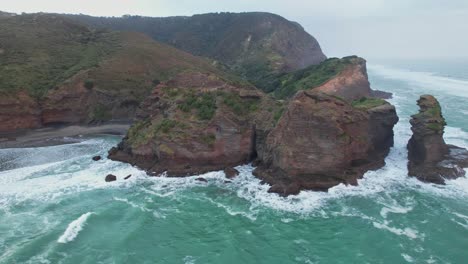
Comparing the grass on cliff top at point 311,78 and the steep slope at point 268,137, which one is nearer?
the steep slope at point 268,137

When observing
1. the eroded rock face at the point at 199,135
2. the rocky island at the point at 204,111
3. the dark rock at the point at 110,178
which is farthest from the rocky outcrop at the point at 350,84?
the dark rock at the point at 110,178

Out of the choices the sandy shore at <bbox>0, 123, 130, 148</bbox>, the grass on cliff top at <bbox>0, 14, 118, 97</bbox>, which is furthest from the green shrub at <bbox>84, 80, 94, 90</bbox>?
the sandy shore at <bbox>0, 123, 130, 148</bbox>

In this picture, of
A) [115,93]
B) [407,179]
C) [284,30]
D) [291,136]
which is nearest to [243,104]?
[291,136]

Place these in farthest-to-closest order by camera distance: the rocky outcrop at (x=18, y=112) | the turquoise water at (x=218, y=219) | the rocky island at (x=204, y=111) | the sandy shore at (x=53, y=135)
Answer: the rocky outcrop at (x=18, y=112) → the sandy shore at (x=53, y=135) → the rocky island at (x=204, y=111) → the turquoise water at (x=218, y=219)

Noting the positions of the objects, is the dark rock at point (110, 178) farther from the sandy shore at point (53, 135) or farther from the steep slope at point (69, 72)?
the steep slope at point (69, 72)

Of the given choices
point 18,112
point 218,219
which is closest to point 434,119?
point 218,219

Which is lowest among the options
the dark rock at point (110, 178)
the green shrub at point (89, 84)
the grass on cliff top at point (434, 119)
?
the dark rock at point (110, 178)

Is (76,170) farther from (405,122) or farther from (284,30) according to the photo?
(284,30)
